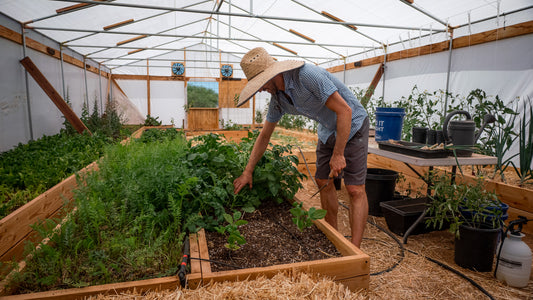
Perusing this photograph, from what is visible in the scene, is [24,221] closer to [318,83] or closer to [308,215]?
[308,215]

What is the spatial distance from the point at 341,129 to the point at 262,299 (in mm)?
1024

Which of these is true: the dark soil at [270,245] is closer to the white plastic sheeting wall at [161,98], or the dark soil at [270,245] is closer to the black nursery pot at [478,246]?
the black nursery pot at [478,246]

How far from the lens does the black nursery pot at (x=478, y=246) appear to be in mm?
2139

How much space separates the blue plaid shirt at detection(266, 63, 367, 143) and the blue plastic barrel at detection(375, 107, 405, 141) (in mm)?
1075

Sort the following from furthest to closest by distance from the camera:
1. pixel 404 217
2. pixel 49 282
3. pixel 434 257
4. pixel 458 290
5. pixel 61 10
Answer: pixel 61 10, pixel 404 217, pixel 434 257, pixel 458 290, pixel 49 282

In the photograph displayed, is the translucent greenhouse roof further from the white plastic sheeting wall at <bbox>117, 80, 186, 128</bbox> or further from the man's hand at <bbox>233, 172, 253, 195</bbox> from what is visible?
the man's hand at <bbox>233, 172, 253, 195</bbox>

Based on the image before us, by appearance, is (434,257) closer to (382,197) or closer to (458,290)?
(458,290)

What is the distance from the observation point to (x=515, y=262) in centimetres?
198

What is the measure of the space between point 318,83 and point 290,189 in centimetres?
98

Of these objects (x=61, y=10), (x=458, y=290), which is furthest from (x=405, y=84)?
(x=61, y=10)

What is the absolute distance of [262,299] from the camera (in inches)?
47.1

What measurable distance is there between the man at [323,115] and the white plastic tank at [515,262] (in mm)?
955

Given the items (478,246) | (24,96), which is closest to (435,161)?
(478,246)

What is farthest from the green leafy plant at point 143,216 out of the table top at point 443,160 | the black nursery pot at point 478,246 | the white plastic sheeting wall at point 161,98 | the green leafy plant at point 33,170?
the white plastic sheeting wall at point 161,98
